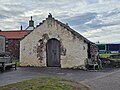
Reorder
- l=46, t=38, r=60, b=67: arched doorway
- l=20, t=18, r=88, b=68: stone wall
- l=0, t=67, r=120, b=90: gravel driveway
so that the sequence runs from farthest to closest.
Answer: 1. l=46, t=38, r=60, b=67: arched doorway
2. l=20, t=18, r=88, b=68: stone wall
3. l=0, t=67, r=120, b=90: gravel driveway

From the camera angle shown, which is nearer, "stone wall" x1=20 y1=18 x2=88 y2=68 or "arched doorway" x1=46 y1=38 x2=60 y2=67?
"stone wall" x1=20 y1=18 x2=88 y2=68

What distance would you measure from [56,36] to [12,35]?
69.6 ft

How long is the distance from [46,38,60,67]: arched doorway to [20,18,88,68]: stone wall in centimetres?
40

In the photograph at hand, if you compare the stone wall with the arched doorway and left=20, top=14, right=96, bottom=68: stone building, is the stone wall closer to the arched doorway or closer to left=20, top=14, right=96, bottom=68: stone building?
left=20, top=14, right=96, bottom=68: stone building

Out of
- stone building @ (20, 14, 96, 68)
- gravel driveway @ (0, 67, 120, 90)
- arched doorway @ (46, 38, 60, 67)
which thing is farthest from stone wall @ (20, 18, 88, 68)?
gravel driveway @ (0, 67, 120, 90)

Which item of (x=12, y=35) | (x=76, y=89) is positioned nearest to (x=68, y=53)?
(x=76, y=89)

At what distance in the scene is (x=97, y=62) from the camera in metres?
24.9

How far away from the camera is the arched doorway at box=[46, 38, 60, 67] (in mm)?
23734

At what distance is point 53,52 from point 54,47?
51 centimetres

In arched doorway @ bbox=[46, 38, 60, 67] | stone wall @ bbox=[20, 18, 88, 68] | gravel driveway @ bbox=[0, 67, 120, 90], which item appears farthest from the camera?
arched doorway @ bbox=[46, 38, 60, 67]

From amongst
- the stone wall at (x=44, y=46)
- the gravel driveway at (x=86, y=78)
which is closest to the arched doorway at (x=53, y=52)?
the stone wall at (x=44, y=46)

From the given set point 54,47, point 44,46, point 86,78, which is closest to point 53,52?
point 54,47

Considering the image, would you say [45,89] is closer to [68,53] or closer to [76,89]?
[76,89]

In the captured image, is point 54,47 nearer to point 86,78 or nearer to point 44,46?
point 44,46
